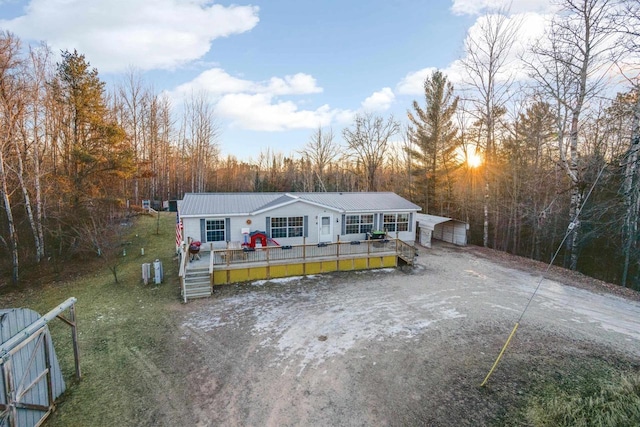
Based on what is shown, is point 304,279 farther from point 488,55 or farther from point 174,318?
point 488,55

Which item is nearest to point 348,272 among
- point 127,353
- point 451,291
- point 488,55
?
point 451,291

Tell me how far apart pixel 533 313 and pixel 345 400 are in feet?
25.0

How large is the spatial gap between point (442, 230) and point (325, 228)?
1029cm

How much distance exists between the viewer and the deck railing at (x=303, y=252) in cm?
1227

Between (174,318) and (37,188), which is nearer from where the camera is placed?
(174,318)

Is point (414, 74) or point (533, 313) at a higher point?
point (414, 74)

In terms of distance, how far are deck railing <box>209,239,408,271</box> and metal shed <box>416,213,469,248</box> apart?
502 cm

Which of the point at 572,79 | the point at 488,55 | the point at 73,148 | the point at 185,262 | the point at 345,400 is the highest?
the point at 488,55

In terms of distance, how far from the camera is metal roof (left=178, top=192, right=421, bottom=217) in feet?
47.1

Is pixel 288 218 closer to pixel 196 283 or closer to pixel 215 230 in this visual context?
pixel 215 230

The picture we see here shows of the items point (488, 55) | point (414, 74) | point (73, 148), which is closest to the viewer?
point (73, 148)

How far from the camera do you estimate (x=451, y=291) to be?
37.9 ft

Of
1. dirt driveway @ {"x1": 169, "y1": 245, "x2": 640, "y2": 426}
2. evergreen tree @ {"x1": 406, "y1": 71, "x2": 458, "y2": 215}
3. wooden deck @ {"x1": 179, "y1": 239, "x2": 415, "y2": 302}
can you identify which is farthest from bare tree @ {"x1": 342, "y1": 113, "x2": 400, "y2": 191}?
dirt driveway @ {"x1": 169, "y1": 245, "x2": 640, "y2": 426}

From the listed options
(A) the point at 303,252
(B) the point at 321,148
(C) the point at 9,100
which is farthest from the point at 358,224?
(B) the point at 321,148
